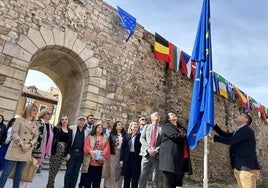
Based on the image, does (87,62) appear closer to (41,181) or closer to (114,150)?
(114,150)

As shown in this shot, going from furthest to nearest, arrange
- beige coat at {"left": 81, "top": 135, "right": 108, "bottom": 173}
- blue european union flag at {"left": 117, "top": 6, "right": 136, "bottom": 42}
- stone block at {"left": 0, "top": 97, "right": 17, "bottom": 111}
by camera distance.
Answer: blue european union flag at {"left": 117, "top": 6, "right": 136, "bottom": 42} < stone block at {"left": 0, "top": 97, "right": 17, "bottom": 111} < beige coat at {"left": 81, "top": 135, "right": 108, "bottom": 173}

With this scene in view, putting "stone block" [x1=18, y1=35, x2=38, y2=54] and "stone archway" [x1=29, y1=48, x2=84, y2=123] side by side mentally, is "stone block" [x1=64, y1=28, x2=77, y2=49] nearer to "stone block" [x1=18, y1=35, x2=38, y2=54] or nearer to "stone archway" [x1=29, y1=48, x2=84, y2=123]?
"stone archway" [x1=29, y1=48, x2=84, y2=123]

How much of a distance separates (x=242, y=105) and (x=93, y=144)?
11556 mm

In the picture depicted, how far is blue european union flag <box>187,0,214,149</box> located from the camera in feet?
11.6

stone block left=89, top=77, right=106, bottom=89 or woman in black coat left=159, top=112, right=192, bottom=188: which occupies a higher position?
stone block left=89, top=77, right=106, bottom=89

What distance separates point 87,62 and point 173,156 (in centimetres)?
445

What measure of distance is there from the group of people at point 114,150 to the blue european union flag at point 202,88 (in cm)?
20

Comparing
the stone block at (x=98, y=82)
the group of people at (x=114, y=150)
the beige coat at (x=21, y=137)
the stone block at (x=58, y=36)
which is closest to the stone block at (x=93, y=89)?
the stone block at (x=98, y=82)

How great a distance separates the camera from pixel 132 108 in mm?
7793

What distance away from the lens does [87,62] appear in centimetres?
689

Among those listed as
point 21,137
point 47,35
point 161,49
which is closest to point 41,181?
point 21,137

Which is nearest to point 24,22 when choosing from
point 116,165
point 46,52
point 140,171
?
point 46,52

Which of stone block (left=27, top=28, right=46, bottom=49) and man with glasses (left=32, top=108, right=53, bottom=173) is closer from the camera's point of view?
man with glasses (left=32, top=108, right=53, bottom=173)

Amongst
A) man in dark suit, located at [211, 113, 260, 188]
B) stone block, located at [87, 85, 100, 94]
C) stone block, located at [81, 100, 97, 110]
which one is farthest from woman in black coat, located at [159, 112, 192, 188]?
stone block, located at [87, 85, 100, 94]
